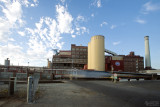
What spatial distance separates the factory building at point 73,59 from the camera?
8338 cm

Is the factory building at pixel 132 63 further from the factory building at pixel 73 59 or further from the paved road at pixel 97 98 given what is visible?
the paved road at pixel 97 98

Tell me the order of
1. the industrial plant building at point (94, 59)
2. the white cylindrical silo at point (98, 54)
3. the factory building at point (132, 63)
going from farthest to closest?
1. the factory building at point (132, 63)
2. the industrial plant building at point (94, 59)
3. the white cylindrical silo at point (98, 54)

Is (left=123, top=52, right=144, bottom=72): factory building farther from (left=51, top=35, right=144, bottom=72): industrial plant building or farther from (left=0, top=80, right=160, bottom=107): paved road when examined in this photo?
(left=0, top=80, right=160, bottom=107): paved road

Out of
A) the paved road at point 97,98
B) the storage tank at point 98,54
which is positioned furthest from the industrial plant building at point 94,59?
the paved road at point 97,98

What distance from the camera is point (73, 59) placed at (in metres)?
83.9

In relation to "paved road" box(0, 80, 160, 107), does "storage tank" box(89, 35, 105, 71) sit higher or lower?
higher

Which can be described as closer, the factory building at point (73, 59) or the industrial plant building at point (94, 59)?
the industrial plant building at point (94, 59)

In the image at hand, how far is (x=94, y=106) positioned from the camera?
5863 mm

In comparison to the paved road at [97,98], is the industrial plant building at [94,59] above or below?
above

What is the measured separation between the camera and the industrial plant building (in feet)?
176

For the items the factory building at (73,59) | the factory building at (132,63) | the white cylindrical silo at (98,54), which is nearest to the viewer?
the white cylindrical silo at (98,54)

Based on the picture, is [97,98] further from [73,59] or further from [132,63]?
[132,63]

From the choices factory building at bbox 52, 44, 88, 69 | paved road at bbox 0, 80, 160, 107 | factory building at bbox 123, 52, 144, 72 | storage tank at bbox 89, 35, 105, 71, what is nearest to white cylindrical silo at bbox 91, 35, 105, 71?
storage tank at bbox 89, 35, 105, 71

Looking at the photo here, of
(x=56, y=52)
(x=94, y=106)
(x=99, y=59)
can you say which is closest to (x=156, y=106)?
(x=94, y=106)
